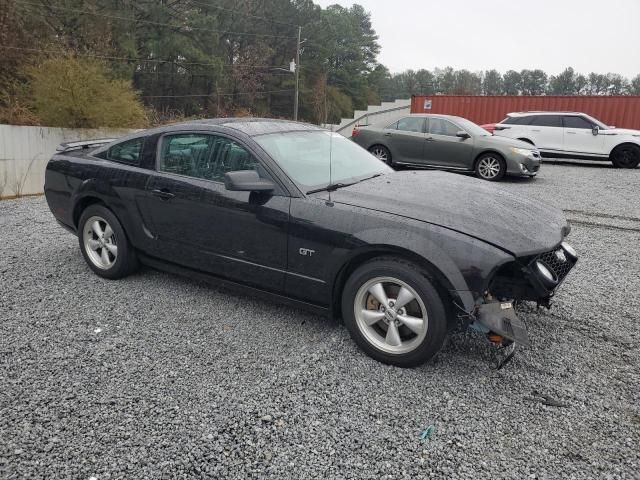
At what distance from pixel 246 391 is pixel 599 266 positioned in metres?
4.18

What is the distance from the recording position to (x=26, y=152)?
1280cm

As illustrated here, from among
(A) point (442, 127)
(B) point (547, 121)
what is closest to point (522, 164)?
(A) point (442, 127)

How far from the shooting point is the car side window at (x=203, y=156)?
372 centimetres

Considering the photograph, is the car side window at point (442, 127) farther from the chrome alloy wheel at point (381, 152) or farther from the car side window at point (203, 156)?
the car side window at point (203, 156)

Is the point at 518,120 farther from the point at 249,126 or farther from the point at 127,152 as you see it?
the point at 127,152

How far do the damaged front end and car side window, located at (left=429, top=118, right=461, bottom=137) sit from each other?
8422mm

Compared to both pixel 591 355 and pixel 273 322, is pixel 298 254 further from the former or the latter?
pixel 591 355

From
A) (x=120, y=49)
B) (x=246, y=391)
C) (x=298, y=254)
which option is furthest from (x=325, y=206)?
(x=120, y=49)

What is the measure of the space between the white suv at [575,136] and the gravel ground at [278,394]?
10.7 metres

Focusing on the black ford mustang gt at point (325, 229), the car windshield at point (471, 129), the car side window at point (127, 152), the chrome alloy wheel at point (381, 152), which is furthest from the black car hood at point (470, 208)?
the chrome alloy wheel at point (381, 152)

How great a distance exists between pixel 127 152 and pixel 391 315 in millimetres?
2923

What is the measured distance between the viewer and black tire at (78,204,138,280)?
4391 mm

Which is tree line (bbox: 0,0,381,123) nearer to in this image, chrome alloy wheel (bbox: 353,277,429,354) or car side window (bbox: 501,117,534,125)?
chrome alloy wheel (bbox: 353,277,429,354)

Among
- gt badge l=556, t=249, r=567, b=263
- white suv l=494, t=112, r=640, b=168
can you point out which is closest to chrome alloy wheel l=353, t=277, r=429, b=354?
gt badge l=556, t=249, r=567, b=263
